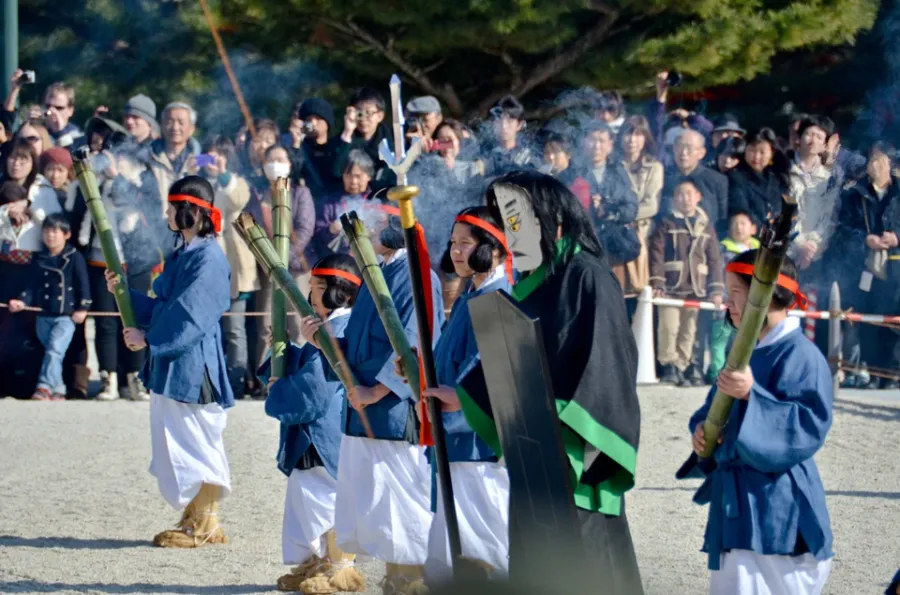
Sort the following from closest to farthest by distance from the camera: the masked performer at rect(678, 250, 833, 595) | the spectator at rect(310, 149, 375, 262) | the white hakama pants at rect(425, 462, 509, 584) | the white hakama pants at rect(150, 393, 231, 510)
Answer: the masked performer at rect(678, 250, 833, 595)
the white hakama pants at rect(425, 462, 509, 584)
the white hakama pants at rect(150, 393, 231, 510)
the spectator at rect(310, 149, 375, 262)

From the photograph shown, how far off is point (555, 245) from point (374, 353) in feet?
5.74

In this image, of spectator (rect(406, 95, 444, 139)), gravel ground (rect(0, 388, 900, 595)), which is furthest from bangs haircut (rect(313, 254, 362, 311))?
spectator (rect(406, 95, 444, 139))

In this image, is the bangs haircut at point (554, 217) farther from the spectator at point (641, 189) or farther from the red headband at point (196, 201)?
the spectator at point (641, 189)

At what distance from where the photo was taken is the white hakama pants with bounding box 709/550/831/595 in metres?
4.50

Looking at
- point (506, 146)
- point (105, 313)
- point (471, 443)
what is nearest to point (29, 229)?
point (105, 313)

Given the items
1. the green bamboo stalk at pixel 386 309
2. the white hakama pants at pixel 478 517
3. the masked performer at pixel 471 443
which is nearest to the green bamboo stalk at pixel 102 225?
the green bamboo stalk at pixel 386 309

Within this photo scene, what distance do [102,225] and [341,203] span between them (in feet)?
13.5

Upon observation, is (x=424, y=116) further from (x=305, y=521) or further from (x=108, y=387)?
(x=305, y=521)

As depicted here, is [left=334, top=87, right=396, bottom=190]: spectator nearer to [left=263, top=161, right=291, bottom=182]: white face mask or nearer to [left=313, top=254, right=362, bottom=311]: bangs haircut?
[left=263, top=161, right=291, bottom=182]: white face mask

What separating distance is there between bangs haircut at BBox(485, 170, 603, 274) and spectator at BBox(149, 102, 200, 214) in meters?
7.38

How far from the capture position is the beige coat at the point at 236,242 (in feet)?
37.1

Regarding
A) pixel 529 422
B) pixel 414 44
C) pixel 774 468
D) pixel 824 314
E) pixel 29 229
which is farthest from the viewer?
pixel 414 44

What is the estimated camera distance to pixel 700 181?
11.4 metres

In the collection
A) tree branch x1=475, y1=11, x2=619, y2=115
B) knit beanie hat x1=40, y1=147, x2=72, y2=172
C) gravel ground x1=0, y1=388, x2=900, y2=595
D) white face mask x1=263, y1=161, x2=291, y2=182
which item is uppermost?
tree branch x1=475, y1=11, x2=619, y2=115
